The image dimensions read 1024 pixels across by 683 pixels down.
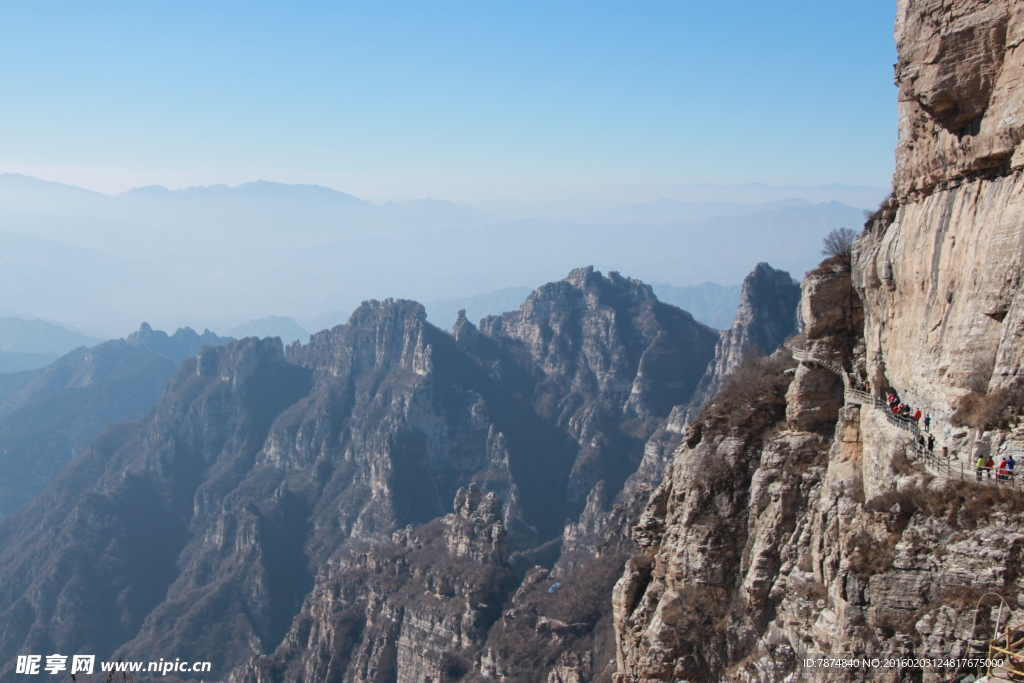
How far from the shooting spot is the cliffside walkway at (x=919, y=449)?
17.1 metres

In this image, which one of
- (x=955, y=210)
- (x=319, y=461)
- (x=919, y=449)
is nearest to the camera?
(x=919, y=449)

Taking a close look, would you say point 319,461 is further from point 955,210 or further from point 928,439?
point 955,210

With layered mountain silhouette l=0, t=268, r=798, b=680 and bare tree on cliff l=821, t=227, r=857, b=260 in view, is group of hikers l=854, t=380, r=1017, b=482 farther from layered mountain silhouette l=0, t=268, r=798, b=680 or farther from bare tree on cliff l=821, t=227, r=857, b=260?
layered mountain silhouette l=0, t=268, r=798, b=680

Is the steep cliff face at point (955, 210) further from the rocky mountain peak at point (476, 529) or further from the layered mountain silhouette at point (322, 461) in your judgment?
the layered mountain silhouette at point (322, 461)

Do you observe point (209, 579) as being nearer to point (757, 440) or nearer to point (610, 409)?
point (610, 409)

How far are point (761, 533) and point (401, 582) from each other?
6217 cm

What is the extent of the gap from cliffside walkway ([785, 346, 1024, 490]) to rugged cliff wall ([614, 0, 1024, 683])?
0.40ft

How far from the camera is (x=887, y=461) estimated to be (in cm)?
1995

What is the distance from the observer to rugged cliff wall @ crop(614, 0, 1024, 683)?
17.2 metres

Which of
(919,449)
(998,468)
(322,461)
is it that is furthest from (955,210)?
(322,461)

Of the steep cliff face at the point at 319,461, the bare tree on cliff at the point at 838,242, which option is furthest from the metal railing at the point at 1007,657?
the steep cliff face at the point at 319,461

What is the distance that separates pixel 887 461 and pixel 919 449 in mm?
1016

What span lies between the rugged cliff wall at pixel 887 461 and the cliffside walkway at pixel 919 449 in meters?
0.12

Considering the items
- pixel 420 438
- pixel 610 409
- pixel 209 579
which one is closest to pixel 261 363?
pixel 420 438
